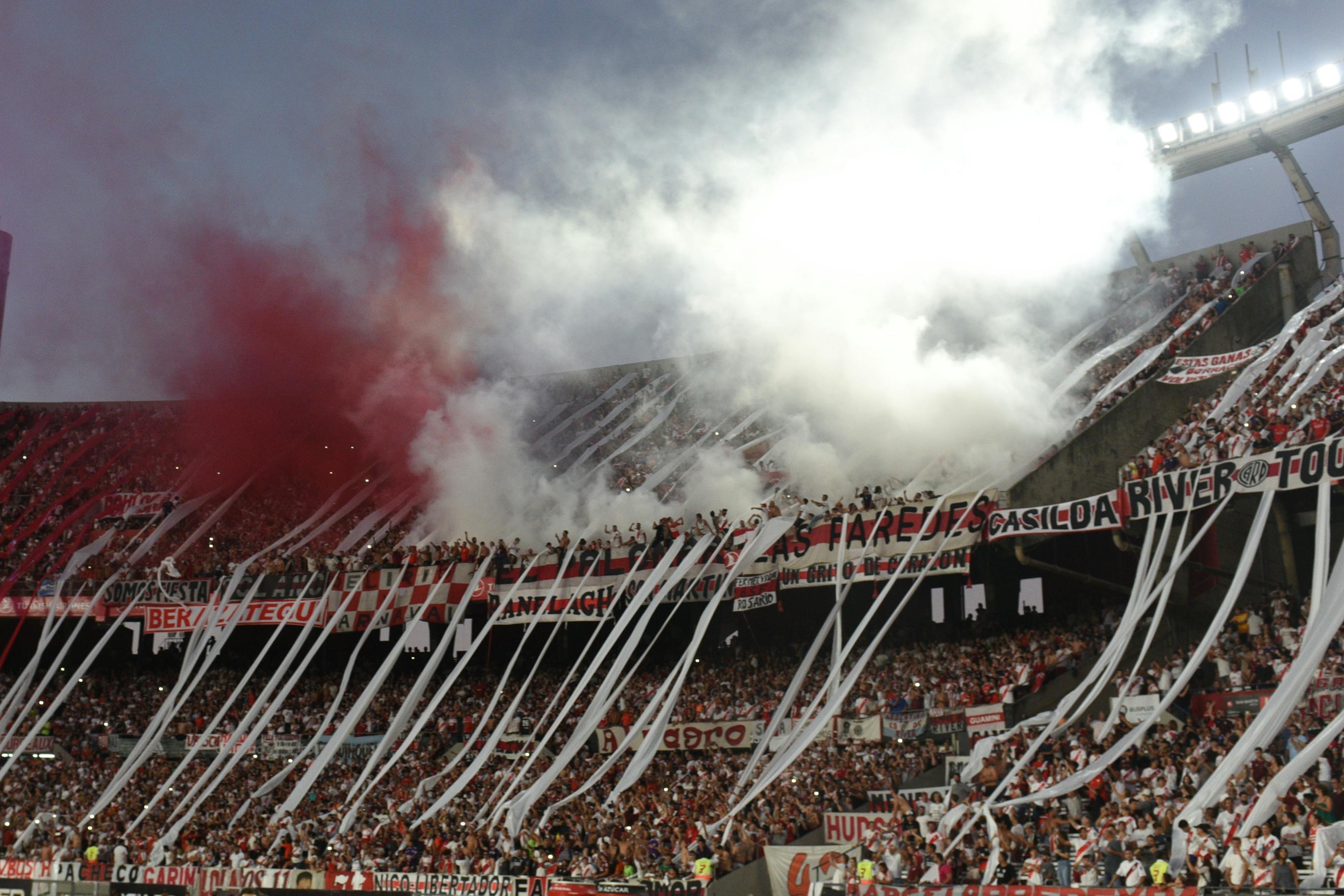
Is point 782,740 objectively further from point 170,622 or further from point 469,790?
point 170,622

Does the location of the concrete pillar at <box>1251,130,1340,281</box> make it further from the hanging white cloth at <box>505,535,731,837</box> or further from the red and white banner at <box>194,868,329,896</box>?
the red and white banner at <box>194,868,329,896</box>

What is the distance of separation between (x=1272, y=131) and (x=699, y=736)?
23.1 meters

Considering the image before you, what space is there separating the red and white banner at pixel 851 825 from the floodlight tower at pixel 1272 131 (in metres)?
22.7

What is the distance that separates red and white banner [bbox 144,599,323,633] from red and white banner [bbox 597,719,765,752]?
834 centimetres

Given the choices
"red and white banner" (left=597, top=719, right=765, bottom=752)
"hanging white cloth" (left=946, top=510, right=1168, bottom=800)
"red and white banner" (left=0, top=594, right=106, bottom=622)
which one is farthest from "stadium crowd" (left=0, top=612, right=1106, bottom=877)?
"red and white banner" (left=0, top=594, right=106, bottom=622)

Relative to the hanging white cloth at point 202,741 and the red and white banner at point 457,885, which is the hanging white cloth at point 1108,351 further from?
the hanging white cloth at point 202,741

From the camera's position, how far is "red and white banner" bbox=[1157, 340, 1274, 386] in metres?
28.4

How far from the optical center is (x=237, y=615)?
101 ft

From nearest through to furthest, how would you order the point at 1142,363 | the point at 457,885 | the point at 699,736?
the point at 457,885 → the point at 699,736 → the point at 1142,363

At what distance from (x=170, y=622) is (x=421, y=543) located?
250 inches

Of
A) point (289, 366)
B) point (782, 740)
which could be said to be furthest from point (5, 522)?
point (782, 740)

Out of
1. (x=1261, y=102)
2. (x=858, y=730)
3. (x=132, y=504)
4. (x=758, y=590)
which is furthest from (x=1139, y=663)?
(x=132, y=504)

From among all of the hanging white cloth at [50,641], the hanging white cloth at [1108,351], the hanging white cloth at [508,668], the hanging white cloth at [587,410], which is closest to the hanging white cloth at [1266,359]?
the hanging white cloth at [1108,351]

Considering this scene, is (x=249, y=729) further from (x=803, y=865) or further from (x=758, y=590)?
(x=803, y=865)
